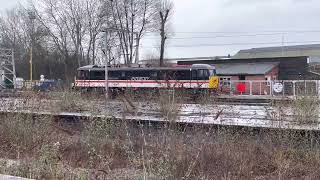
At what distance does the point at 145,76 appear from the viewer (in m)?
41.9

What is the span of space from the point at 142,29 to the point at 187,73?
3284cm

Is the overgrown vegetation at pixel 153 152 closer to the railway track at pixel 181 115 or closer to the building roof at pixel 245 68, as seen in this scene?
the railway track at pixel 181 115

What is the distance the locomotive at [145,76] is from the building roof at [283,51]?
66835 millimetres

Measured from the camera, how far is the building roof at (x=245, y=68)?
180 feet

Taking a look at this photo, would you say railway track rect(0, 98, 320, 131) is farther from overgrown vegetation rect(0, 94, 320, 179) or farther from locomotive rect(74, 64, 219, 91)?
locomotive rect(74, 64, 219, 91)

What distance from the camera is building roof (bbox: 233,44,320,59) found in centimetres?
10684

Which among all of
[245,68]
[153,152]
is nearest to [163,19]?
[245,68]

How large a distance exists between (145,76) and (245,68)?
19.8 metres

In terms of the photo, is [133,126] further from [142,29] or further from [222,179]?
[142,29]

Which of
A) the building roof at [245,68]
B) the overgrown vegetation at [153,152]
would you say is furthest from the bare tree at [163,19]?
the overgrown vegetation at [153,152]

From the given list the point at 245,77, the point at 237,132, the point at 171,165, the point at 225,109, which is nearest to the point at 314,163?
the point at 237,132

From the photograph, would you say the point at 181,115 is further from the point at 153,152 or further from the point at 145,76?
the point at 145,76

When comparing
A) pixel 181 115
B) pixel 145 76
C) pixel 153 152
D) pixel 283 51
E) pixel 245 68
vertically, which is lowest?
pixel 153 152

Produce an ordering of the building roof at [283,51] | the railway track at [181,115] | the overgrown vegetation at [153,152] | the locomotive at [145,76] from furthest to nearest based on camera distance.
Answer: the building roof at [283,51], the locomotive at [145,76], the railway track at [181,115], the overgrown vegetation at [153,152]
